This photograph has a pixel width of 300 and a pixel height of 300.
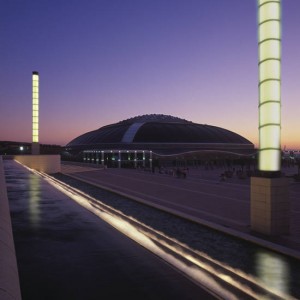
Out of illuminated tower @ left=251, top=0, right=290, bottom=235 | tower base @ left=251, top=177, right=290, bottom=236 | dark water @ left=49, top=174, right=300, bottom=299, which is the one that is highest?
illuminated tower @ left=251, top=0, right=290, bottom=235

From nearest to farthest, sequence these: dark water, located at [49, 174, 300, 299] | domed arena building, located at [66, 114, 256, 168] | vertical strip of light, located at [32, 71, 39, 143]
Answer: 1. dark water, located at [49, 174, 300, 299]
2. vertical strip of light, located at [32, 71, 39, 143]
3. domed arena building, located at [66, 114, 256, 168]

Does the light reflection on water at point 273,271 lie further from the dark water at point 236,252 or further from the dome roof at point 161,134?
the dome roof at point 161,134

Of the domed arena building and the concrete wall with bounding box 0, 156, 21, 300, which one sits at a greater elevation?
the domed arena building

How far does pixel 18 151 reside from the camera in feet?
358

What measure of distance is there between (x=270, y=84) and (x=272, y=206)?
4.93 m

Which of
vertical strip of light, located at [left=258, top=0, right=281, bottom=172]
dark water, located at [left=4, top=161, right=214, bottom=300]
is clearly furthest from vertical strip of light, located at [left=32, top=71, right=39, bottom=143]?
dark water, located at [left=4, top=161, right=214, bottom=300]

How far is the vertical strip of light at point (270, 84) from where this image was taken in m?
16.1

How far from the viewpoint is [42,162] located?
55844 mm

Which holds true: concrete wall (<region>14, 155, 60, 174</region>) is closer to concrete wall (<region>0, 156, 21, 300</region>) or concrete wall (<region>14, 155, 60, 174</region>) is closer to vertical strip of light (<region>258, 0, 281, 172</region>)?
vertical strip of light (<region>258, 0, 281, 172</region>)

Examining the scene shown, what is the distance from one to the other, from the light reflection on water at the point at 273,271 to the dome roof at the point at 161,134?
81.5m

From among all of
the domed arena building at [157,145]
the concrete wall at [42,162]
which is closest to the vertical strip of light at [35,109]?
the concrete wall at [42,162]

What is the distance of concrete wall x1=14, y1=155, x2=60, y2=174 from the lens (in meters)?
55.5

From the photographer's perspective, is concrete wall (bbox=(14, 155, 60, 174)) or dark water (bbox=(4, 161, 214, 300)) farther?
concrete wall (bbox=(14, 155, 60, 174))

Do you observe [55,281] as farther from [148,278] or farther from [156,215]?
[156,215]
